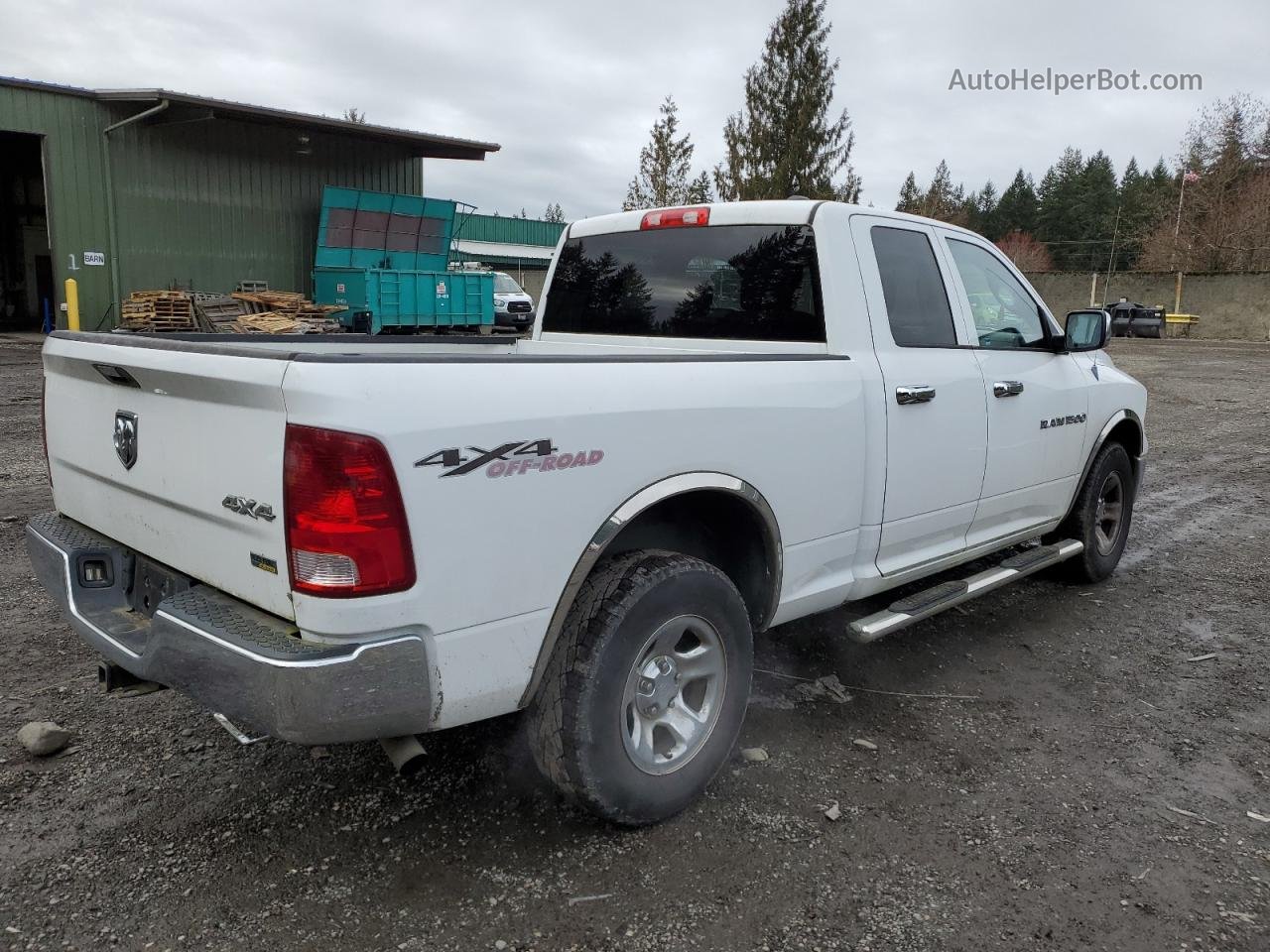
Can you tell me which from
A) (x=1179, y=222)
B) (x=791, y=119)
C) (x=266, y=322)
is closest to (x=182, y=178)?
(x=266, y=322)

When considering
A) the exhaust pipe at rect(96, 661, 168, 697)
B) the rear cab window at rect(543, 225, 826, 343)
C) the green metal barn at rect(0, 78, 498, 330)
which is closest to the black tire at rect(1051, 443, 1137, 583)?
the rear cab window at rect(543, 225, 826, 343)

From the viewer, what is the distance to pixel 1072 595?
5410mm

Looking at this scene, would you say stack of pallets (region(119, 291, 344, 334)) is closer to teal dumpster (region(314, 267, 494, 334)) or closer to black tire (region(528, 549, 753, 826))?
teal dumpster (region(314, 267, 494, 334))

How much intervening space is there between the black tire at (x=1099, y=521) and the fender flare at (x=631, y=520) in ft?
9.32

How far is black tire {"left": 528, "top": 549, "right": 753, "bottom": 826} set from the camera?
264 centimetres

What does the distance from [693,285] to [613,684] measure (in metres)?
2.00

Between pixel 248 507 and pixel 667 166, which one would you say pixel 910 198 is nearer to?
pixel 667 166

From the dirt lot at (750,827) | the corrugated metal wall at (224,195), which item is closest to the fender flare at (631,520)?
the dirt lot at (750,827)

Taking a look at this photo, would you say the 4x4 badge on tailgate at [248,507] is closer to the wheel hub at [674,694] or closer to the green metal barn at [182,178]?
the wheel hub at [674,694]

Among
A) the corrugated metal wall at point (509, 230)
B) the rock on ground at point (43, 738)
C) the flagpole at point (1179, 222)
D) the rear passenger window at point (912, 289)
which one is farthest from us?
the flagpole at point (1179, 222)

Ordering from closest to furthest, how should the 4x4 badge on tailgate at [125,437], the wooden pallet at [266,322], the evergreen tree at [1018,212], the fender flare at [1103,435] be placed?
the 4x4 badge on tailgate at [125,437], the fender flare at [1103,435], the wooden pallet at [266,322], the evergreen tree at [1018,212]

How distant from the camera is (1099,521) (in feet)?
18.6

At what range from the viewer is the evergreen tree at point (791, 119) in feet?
99.5

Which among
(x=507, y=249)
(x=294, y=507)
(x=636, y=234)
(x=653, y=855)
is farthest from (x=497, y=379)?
(x=507, y=249)
